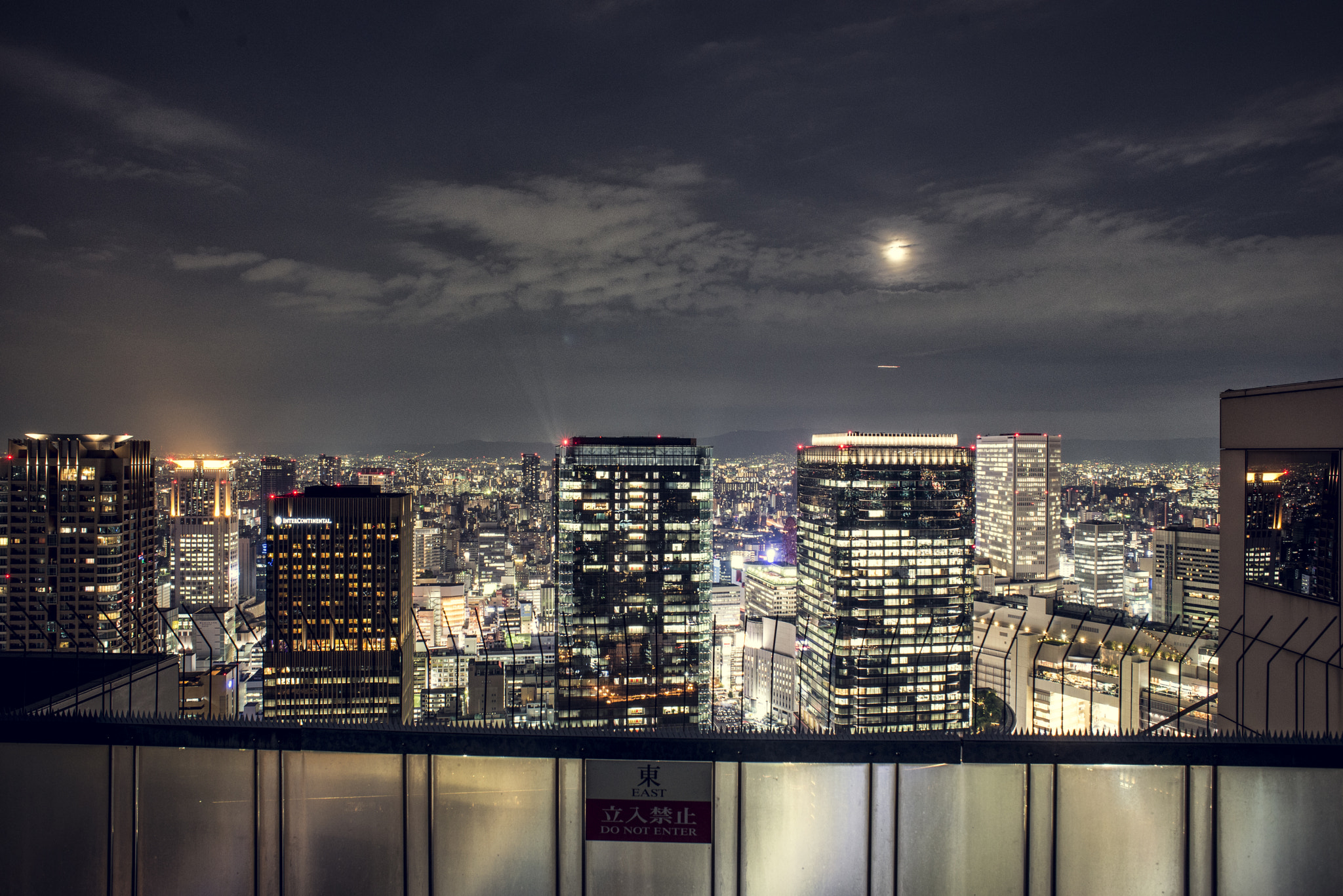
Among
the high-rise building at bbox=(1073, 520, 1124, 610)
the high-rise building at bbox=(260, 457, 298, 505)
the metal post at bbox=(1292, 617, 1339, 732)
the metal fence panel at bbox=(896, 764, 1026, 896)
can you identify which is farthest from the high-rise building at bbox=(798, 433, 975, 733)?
the high-rise building at bbox=(260, 457, 298, 505)

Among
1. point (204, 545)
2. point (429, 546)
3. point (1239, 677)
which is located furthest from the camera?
point (429, 546)

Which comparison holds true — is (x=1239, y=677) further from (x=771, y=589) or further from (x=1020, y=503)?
(x=1020, y=503)

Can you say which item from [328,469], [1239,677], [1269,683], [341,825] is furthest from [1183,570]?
[328,469]

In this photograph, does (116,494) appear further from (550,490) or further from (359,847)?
(550,490)

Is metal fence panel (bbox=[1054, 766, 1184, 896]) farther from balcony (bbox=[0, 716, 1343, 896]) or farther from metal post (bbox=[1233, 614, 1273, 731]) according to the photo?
metal post (bbox=[1233, 614, 1273, 731])

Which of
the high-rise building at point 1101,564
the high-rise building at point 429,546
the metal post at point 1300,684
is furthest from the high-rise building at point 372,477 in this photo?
the high-rise building at point 1101,564

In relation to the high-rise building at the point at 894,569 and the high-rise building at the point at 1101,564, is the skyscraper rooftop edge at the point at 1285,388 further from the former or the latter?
the high-rise building at the point at 1101,564
